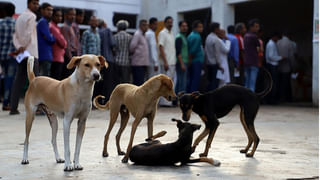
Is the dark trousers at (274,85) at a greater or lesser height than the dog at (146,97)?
lesser

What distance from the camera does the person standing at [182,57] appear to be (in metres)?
12.6

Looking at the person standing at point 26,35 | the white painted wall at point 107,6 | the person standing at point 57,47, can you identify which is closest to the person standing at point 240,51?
the person standing at point 57,47

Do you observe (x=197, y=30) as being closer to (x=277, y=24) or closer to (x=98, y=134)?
(x=98, y=134)

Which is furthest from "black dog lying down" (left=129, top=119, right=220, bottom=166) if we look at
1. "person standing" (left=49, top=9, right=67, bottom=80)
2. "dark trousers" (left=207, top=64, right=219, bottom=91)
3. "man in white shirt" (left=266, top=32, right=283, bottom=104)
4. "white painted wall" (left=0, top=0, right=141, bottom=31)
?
"white painted wall" (left=0, top=0, right=141, bottom=31)

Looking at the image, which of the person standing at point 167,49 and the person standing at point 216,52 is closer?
the person standing at point 167,49

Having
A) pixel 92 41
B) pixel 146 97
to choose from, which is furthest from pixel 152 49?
pixel 146 97

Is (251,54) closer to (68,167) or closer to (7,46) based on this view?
(7,46)

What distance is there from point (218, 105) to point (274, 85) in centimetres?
855

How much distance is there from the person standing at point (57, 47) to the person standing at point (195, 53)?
3396 mm

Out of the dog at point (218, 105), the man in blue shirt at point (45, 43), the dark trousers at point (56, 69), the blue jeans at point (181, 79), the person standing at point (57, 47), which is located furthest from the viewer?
the blue jeans at point (181, 79)

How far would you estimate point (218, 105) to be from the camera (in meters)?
6.04

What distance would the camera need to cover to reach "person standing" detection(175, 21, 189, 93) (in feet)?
41.3

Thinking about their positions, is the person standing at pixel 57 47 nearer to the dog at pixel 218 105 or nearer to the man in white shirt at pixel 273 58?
the dog at pixel 218 105

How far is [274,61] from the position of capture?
559 inches
